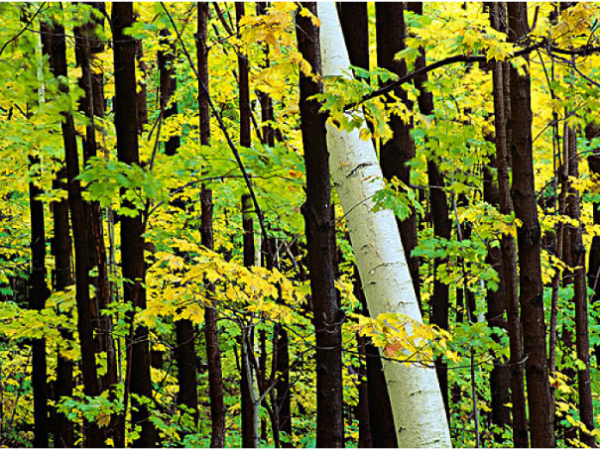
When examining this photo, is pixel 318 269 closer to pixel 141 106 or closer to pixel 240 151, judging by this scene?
pixel 240 151

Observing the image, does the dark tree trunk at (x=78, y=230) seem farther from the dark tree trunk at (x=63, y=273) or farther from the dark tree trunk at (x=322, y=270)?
the dark tree trunk at (x=63, y=273)

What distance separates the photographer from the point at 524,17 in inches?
193

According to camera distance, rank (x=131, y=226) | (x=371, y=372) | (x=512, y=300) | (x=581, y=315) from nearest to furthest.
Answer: (x=371, y=372)
(x=131, y=226)
(x=512, y=300)
(x=581, y=315)

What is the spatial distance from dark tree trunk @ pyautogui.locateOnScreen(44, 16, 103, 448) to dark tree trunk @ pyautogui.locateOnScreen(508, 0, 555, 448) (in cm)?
378

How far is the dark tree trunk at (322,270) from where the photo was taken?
9.82 ft

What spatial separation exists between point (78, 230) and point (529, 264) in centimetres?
398

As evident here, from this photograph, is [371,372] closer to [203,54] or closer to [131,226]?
[131,226]

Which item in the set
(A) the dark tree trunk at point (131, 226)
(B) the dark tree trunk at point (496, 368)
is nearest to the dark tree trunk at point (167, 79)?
(A) the dark tree trunk at point (131, 226)

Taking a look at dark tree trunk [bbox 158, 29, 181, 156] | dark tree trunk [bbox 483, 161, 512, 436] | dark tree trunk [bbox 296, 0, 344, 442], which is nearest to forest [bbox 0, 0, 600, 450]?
dark tree trunk [bbox 296, 0, 344, 442]

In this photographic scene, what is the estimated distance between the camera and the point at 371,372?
423 centimetres

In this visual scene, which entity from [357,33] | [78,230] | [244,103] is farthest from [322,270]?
[244,103]

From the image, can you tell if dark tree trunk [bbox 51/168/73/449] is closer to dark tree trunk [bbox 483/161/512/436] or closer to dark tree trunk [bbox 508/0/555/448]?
dark tree trunk [bbox 508/0/555/448]

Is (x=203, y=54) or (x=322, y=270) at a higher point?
(x=203, y=54)

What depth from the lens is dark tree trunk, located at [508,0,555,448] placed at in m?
4.75
